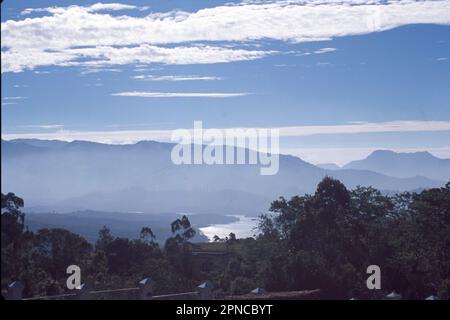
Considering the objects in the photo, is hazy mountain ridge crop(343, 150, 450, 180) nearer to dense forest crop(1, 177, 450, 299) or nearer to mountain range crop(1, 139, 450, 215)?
mountain range crop(1, 139, 450, 215)

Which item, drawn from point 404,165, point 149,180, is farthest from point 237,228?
point 404,165

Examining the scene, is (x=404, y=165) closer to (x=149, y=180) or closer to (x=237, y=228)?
(x=237, y=228)

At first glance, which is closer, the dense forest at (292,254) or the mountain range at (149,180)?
the dense forest at (292,254)

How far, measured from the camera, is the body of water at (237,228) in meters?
12.3

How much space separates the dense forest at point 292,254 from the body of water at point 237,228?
56 centimetres

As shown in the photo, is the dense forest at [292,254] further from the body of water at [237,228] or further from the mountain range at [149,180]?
the mountain range at [149,180]

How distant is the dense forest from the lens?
25.6 ft

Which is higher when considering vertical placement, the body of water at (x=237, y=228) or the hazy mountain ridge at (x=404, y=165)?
the hazy mountain ridge at (x=404, y=165)

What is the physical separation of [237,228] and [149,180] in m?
2.62

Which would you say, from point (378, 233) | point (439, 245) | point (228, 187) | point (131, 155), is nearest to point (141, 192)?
point (131, 155)

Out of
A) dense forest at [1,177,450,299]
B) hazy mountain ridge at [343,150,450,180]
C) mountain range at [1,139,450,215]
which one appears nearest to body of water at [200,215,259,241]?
mountain range at [1,139,450,215]

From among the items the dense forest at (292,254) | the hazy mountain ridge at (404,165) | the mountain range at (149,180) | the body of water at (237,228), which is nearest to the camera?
the dense forest at (292,254)

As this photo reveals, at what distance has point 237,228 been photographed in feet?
44.0

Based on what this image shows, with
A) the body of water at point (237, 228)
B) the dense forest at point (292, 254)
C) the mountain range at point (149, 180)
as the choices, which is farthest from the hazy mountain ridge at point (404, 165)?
the body of water at point (237, 228)
